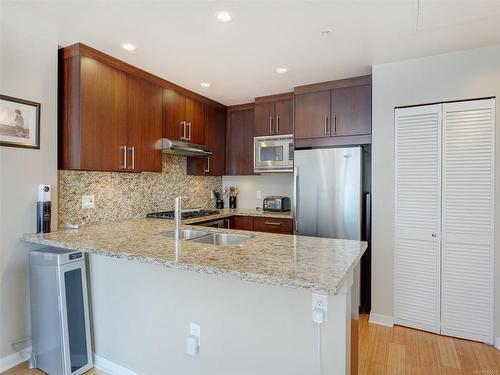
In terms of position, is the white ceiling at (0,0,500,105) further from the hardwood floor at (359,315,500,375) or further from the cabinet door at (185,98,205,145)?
the hardwood floor at (359,315,500,375)

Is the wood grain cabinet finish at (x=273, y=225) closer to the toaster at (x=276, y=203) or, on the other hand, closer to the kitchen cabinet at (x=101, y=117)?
the toaster at (x=276, y=203)

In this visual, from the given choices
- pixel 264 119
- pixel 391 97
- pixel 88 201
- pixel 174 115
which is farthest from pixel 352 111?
pixel 88 201

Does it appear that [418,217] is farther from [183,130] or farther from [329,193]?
[183,130]

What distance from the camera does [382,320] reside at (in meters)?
2.73

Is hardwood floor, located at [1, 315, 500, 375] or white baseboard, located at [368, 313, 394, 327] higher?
white baseboard, located at [368, 313, 394, 327]

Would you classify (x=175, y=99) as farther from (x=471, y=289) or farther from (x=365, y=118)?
(x=471, y=289)

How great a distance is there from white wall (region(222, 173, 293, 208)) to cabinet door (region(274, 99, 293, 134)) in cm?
71

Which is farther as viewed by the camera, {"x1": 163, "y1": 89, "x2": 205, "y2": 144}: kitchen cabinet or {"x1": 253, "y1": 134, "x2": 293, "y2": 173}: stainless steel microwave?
{"x1": 253, "y1": 134, "x2": 293, "y2": 173}: stainless steel microwave

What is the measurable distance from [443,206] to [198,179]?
2.97 metres

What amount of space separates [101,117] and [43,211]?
0.90m

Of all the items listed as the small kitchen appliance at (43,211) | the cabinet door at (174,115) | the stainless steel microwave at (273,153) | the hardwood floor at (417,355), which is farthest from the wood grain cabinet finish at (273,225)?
the small kitchen appliance at (43,211)

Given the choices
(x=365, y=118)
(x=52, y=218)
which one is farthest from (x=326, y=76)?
(x=52, y=218)

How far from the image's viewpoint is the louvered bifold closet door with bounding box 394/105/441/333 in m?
2.54

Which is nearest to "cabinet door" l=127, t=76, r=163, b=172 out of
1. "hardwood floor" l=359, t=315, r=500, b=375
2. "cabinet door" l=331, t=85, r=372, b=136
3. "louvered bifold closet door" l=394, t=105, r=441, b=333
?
"cabinet door" l=331, t=85, r=372, b=136
